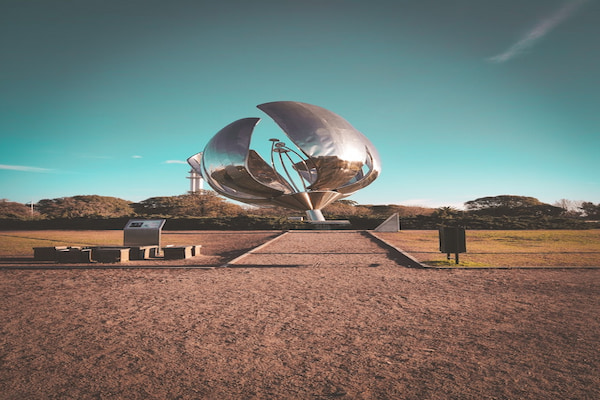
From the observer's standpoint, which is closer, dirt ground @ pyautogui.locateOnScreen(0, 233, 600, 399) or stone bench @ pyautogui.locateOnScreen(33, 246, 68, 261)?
dirt ground @ pyautogui.locateOnScreen(0, 233, 600, 399)

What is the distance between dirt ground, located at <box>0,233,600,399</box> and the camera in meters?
2.68

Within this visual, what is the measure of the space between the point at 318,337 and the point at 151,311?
2.52 metres

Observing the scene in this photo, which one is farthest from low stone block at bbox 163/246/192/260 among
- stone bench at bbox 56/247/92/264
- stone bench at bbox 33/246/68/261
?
stone bench at bbox 33/246/68/261

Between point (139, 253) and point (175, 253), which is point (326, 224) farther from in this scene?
point (139, 253)

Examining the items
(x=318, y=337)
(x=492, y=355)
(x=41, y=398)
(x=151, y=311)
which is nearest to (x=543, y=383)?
(x=492, y=355)

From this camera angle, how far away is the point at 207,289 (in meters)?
6.14

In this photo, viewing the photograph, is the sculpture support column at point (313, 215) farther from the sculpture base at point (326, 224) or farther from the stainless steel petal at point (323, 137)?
the stainless steel petal at point (323, 137)

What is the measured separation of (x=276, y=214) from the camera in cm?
6800

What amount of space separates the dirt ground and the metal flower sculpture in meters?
15.5

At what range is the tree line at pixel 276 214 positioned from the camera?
31500 millimetres

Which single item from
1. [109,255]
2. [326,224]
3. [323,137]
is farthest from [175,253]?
[326,224]

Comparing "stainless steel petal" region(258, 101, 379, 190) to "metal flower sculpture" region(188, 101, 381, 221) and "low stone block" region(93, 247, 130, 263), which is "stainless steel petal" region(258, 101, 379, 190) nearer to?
"metal flower sculpture" region(188, 101, 381, 221)

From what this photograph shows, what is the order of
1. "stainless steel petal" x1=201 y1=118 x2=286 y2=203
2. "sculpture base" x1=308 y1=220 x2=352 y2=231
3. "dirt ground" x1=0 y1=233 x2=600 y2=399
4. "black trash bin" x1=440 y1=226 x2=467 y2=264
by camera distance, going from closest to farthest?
1. "dirt ground" x1=0 y1=233 x2=600 y2=399
2. "black trash bin" x1=440 y1=226 x2=467 y2=264
3. "stainless steel petal" x1=201 y1=118 x2=286 y2=203
4. "sculpture base" x1=308 y1=220 x2=352 y2=231

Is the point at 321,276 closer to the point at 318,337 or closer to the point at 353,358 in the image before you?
the point at 318,337
